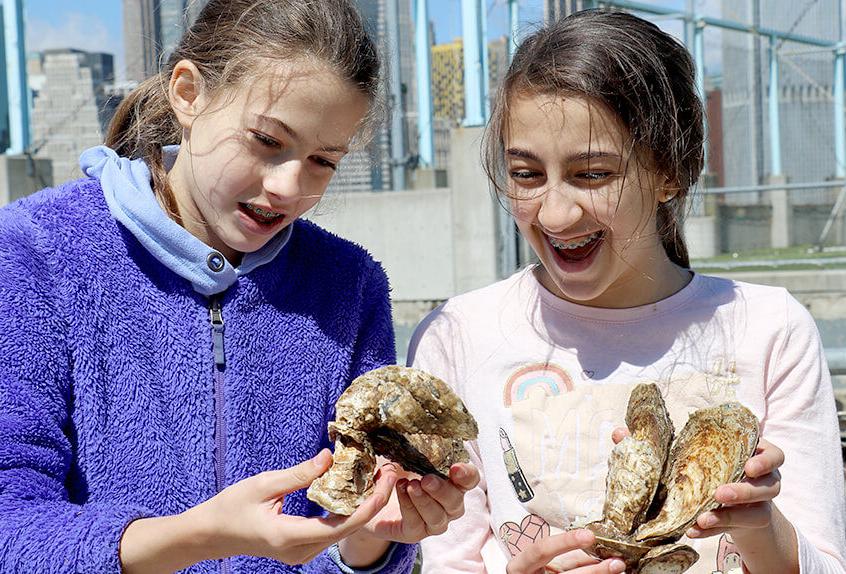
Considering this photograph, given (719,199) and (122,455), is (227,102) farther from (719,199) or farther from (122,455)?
(719,199)

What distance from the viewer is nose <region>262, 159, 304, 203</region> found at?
1988mm

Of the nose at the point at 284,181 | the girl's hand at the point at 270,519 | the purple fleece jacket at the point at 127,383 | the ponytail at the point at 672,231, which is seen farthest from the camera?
the ponytail at the point at 672,231

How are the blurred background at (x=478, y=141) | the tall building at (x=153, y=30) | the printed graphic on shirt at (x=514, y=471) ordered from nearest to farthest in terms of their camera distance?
the printed graphic on shirt at (x=514, y=471) < the tall building at (x=153, y=30) < the blurred background at (x=478, y=141)

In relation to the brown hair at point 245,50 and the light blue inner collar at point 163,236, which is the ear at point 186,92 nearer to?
the brown hair at point 245,50

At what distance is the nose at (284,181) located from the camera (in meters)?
1.99

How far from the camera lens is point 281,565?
6.88ft

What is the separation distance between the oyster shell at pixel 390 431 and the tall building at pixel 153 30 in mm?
1066

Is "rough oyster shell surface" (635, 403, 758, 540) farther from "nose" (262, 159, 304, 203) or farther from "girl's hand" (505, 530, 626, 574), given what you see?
"nose" (262, 159, 304, 203)

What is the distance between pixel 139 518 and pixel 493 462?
2.62 feet

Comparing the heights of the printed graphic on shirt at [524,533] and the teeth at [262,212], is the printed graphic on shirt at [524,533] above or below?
below

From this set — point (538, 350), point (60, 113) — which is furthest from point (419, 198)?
point (538, 350)

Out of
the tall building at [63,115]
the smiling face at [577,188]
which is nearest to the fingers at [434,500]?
the smiling face at [577,188]

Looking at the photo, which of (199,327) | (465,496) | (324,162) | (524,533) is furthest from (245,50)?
(524,533)

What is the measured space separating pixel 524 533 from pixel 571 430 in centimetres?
24
